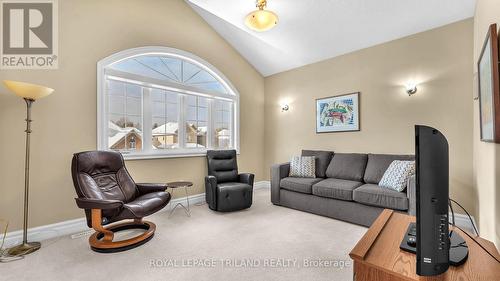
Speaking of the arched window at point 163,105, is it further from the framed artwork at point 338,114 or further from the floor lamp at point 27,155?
the framed artwork at point 338,114

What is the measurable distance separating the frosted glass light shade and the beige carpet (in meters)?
2.67

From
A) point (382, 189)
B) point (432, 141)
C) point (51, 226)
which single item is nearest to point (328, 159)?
point (382, 189)

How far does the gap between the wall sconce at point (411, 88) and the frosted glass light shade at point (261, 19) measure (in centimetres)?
221

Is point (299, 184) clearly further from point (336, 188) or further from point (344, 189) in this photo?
point (344, 189)

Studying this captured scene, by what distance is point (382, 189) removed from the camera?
9.41 feet

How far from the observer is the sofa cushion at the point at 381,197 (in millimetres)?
2622

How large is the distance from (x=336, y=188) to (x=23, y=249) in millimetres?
3671

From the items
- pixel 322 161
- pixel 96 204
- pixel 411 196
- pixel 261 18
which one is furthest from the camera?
pixel 322 161

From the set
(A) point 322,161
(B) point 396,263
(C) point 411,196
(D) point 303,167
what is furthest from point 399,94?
(B) point 396,263

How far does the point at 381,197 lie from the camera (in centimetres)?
276

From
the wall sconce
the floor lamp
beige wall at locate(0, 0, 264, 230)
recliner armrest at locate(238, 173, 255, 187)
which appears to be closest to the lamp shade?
the floor lamp

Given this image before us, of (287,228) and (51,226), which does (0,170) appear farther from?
(287,228)

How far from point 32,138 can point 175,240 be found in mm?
2028

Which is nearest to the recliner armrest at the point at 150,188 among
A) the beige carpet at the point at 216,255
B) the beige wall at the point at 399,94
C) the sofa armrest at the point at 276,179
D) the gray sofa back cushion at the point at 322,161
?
the beige carpet at the point at 216,255
